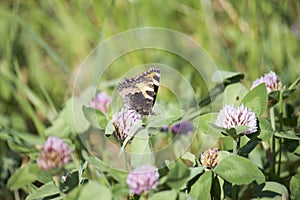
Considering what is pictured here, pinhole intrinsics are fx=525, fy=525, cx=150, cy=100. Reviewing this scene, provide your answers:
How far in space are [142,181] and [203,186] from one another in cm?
12

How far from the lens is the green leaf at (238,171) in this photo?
79 cm

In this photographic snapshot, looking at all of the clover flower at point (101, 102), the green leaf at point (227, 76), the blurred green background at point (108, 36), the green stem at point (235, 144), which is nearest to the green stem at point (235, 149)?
the green stem at point (235, 144)

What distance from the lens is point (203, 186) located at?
0.82 meters

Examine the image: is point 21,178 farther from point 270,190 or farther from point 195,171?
point 270,190

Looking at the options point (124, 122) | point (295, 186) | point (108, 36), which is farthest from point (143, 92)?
point (108, 36)

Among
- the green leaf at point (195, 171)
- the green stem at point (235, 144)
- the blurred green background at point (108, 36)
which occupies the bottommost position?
the green leaf at point (195, 171)

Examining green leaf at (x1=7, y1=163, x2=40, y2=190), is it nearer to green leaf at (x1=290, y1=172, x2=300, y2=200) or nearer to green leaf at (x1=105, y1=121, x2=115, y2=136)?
green leaf at (x1=105, y1=121, x2=115, y2=136)

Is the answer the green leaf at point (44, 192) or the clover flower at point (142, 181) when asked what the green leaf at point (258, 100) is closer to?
the clover flower at point (142, 181)

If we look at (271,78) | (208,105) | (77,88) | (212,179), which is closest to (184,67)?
(77,88)

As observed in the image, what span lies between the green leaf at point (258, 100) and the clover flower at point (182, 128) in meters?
0.27

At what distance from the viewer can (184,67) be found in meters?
1.70

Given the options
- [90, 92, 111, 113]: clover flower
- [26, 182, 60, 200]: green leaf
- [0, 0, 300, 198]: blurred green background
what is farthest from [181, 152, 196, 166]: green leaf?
[0, 0, 300, 198]: blurred green background

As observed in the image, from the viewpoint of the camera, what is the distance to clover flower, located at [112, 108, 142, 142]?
0.86 m

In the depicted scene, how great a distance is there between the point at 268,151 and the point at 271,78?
145mm
